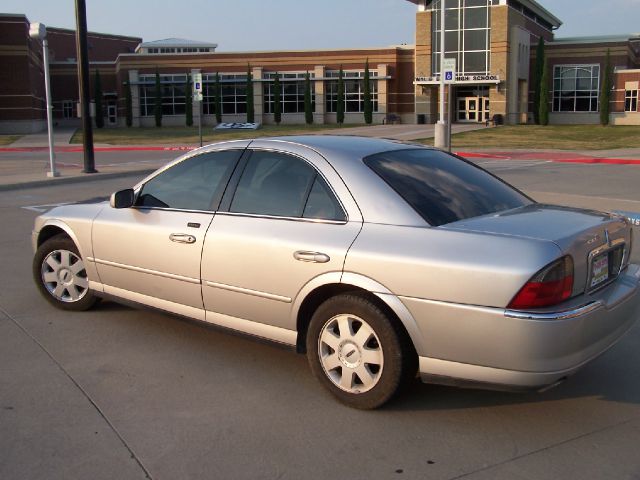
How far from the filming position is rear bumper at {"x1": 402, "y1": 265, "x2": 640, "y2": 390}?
358cm

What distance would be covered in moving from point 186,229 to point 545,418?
268 cm

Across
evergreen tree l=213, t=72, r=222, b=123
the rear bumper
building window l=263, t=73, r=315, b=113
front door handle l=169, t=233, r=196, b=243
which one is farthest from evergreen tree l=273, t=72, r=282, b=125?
the rear bumper

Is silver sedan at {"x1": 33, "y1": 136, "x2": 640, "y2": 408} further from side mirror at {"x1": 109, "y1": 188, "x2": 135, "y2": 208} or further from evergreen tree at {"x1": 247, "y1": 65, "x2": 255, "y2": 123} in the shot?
evergreen tree at {"x1": 247, "y1": 65, "x2": 255, "y2": 123}

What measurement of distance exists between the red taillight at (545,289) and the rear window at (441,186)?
2.30 feet

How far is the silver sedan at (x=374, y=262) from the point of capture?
3662 mm

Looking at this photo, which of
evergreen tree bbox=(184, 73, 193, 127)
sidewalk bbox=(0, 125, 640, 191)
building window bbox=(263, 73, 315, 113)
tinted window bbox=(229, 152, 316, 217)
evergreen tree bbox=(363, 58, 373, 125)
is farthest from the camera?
building window bbox=(263, 73, 315, 113)

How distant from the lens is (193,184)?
17.1ft

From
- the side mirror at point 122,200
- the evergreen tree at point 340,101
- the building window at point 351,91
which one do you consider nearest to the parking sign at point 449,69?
the side mirror at point 122,200

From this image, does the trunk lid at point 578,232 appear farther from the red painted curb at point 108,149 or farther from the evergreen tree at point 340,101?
the evergreen tree at point 340,101

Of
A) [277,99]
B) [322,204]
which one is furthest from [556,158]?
[277,99]

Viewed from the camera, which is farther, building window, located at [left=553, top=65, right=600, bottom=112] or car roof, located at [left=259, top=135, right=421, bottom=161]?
building window, located at [left=553, top=65, right=600, bottom=112]

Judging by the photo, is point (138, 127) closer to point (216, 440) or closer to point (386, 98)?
point (386, 98)

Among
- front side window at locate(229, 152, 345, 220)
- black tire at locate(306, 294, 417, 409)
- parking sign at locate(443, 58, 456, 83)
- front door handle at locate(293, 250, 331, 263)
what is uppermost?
parking sign at locate(443, 58, 456, 83)

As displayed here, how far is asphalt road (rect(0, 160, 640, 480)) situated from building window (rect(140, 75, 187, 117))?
201 feet
